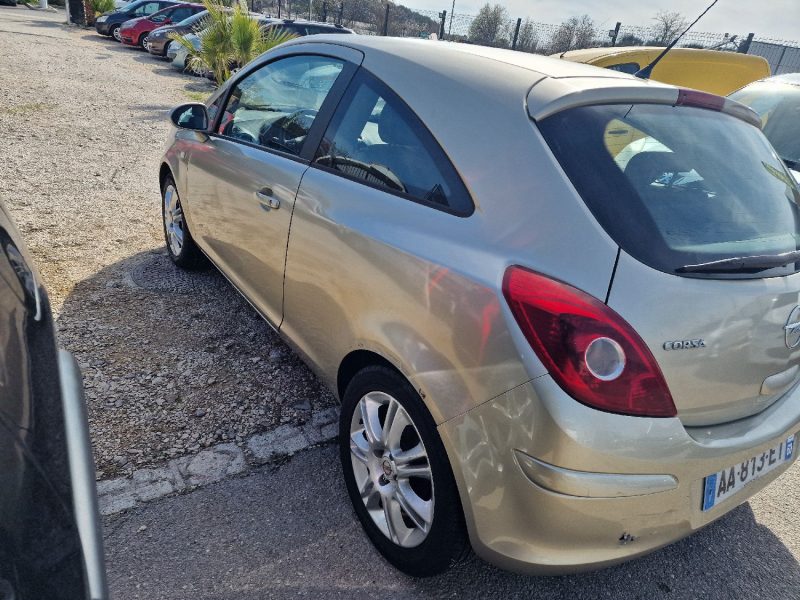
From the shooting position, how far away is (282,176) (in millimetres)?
2590

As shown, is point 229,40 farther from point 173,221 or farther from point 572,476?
point 572,476

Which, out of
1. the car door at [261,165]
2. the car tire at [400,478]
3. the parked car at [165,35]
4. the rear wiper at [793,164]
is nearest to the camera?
the car tire at [400,478]

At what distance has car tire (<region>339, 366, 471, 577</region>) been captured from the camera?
183cm

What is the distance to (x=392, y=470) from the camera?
2.06 metres

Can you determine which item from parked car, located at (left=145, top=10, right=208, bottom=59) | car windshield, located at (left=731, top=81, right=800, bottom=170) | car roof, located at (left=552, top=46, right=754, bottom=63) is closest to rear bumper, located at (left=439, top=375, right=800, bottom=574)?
car windshield, located at (left=731, top=81, right=800, bottom=170)

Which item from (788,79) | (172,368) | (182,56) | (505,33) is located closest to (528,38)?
(505,33)

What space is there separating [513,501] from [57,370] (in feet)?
4.23

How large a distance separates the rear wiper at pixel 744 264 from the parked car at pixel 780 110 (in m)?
3.38

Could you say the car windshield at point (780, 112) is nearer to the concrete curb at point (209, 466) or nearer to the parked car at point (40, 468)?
the concrete curb at point (209, 466)

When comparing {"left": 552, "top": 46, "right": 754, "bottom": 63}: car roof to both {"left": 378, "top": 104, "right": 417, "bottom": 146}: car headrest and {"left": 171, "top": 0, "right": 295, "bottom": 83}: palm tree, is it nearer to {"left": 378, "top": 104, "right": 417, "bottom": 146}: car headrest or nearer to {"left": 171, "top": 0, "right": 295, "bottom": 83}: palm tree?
{"left": 171, "top": 0, "right": 295, "bottom": 83}: palm tree

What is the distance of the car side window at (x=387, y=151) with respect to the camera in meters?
1.89

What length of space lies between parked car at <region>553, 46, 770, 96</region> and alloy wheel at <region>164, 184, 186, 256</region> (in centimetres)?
596

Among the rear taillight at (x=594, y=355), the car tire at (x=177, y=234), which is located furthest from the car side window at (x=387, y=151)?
the car tire at (x=177, y=234)

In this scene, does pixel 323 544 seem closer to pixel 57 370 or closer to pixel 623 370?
pixel 57 370
